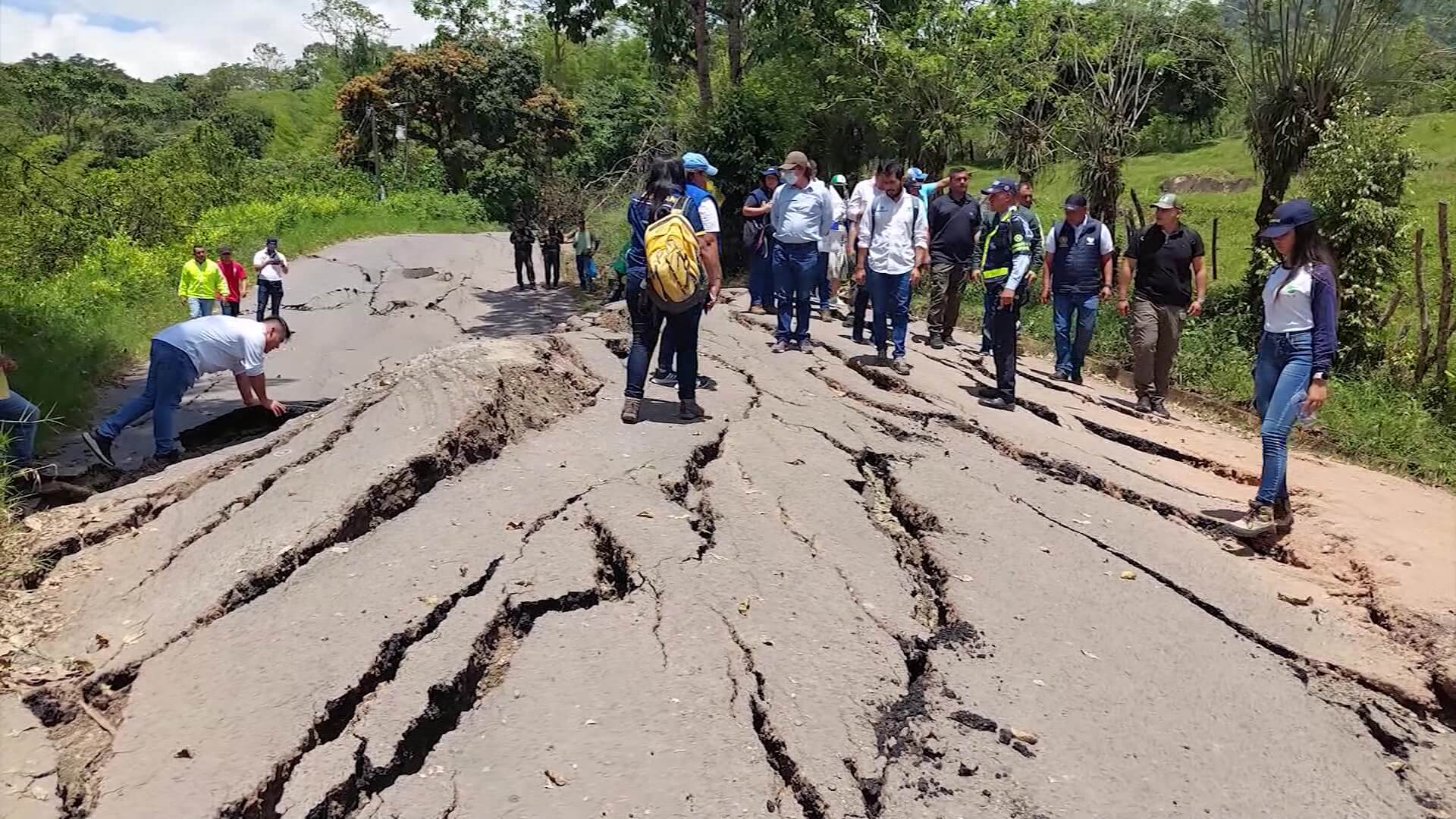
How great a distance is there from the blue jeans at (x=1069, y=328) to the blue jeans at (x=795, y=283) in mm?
2204

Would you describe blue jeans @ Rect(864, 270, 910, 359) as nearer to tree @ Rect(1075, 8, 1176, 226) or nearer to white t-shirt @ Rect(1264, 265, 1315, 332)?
white t-shirt @ Rect(1264, 265, 1315, 332)

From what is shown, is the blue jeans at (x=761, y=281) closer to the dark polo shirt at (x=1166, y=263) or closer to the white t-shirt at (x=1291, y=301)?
the dark polo shirt at (x=1166, y=263)

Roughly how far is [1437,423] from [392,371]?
8.65m

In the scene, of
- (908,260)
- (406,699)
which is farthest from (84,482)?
(908,260)

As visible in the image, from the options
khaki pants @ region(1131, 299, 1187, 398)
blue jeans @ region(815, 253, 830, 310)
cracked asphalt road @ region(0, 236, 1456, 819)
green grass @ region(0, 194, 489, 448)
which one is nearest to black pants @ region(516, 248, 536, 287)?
green grass @ region(0, 194, 489, 448)

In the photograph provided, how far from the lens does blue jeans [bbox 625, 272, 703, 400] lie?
5.89m

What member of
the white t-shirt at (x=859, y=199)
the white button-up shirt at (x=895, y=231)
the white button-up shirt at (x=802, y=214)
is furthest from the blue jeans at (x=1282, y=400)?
the white t-shirt at (x=859, y=199)

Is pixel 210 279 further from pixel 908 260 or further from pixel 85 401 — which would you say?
pixel 908 260

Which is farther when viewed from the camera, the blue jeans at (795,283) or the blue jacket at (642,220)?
the blue jeans at (795,283)

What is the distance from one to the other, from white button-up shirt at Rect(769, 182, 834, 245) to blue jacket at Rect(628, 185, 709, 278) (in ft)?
6.21

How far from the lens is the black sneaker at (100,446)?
5.96 meters

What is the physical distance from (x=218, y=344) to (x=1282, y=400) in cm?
613

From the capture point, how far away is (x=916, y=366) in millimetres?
8453

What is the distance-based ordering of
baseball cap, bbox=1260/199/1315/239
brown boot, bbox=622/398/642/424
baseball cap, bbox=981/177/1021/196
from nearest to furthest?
baseball cap, bbox=1260/199/1315/239
brown boot, bbox=622/398/642/424
baseball cap, bbox=981/177/1021/196
